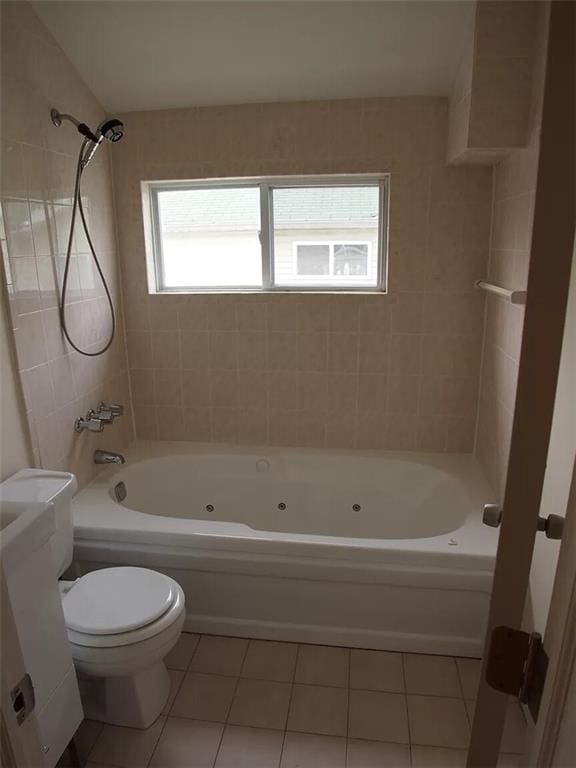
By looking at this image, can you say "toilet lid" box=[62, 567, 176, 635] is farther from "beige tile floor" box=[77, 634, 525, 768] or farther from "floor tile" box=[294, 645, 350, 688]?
"floor tile" box=[294, 645, 350, 688]

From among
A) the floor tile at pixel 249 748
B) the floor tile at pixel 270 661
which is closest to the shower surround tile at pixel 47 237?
the floor tile at pixel 270 661

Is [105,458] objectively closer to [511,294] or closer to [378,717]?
[378,717]

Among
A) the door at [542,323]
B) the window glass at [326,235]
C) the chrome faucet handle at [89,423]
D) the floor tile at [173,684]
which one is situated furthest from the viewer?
the window glass at [326,235]

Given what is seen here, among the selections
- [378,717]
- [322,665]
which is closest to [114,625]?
[322,665]

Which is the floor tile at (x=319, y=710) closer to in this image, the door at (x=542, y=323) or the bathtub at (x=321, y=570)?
the bathtub at (x=321, y=570)

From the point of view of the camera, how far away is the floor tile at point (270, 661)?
1931 mm

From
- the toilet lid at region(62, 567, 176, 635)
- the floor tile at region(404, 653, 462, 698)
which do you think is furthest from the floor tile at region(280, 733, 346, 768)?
the toilet lid at region(62, 567, 176, 635)

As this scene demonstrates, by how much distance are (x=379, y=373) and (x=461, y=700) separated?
146 centimetres

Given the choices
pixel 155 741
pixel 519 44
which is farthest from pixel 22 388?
pixel 519 44

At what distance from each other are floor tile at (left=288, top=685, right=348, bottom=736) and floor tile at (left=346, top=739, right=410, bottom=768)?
2.6 inches

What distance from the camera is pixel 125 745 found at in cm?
168

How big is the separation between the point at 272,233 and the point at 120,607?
186cm

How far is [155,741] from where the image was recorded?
169cm

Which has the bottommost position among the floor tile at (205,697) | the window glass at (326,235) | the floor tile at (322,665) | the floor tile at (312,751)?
the floor tile at (312,751)
